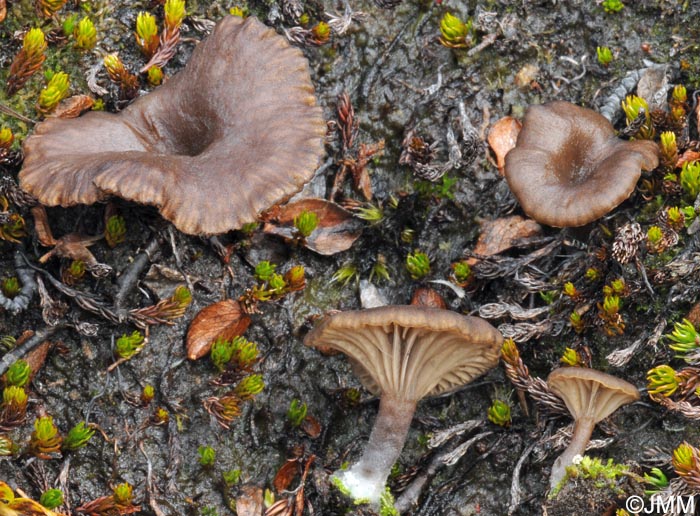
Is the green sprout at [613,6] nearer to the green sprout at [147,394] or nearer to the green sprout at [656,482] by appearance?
the green sprout at [656,482]

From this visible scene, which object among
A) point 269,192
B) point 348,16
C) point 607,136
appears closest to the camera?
point 269,192

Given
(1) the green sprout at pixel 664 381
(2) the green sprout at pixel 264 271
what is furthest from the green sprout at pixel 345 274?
(1) the green sprout at pixel 664 381

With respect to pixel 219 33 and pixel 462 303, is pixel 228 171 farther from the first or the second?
pixel 462 303

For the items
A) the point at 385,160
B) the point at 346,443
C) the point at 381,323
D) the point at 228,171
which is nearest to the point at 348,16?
the point at 385,160

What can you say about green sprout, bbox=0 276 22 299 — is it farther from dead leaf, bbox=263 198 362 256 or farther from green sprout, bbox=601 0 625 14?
green sprout, bbox=601 0 625 14

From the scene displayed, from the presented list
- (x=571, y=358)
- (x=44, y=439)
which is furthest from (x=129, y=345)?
(x=571, y=358)
